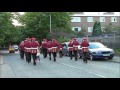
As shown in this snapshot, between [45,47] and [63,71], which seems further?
[45,47]

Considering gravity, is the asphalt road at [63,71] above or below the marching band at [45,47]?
below

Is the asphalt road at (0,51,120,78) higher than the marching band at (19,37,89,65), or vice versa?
the marching band at (19,37,89,65)

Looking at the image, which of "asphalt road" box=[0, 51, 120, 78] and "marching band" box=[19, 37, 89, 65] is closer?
"asphalt road" box=[0, 51, 120, 78]

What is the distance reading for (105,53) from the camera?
Answer: 21.8m

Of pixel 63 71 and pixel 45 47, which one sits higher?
pixel 45 47

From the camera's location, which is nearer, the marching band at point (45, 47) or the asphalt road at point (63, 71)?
the asphalt road at point (63, 71)

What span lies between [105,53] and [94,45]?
1.69 m
